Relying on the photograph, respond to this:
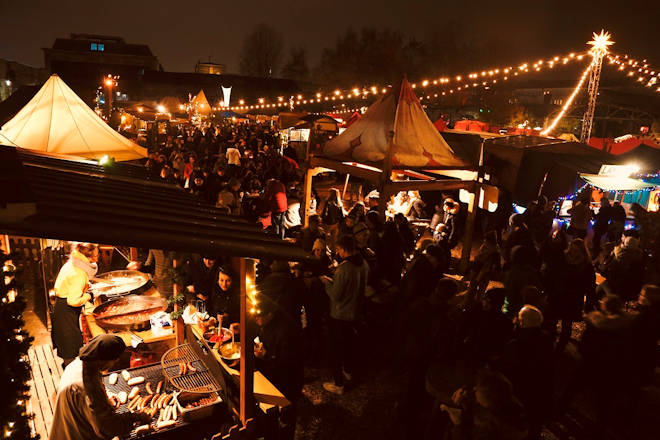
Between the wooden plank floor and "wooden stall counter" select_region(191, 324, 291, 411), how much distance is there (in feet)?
5.95

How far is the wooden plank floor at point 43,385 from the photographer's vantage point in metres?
4.08

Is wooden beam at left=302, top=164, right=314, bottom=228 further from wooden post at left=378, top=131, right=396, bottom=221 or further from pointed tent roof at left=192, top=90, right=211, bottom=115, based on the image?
pointed tent roof at left=192, top=90, right=211, bottom=115

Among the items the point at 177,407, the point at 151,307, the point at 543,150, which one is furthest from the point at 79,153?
the point at 543,150

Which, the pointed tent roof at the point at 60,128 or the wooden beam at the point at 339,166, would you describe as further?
the wooden beam at the point at 339,166

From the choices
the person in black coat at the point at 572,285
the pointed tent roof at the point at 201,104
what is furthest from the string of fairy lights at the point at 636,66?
the pointed tent roof at the point at 201,104

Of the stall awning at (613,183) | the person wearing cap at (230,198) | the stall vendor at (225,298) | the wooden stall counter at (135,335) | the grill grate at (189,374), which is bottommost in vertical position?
the wooden stall counter at (135,335)

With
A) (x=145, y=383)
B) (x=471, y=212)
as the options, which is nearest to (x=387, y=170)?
(x=471, y=212)

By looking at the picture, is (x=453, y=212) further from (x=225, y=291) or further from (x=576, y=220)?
(x=225, y=291)

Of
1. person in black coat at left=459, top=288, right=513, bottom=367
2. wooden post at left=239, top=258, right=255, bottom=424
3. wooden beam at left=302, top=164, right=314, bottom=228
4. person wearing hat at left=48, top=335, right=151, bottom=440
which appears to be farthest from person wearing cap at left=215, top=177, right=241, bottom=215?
person in black coat at left=459, top=288, right=513, bottom=367

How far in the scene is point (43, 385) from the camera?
185 inches

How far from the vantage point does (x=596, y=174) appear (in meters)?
9.76

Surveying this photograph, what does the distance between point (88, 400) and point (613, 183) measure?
36.8 feet

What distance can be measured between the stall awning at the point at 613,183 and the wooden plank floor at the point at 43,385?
11028mm

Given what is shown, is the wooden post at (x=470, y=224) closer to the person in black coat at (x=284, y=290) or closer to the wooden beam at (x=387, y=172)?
the wooden beam at (x=387, y=172)
